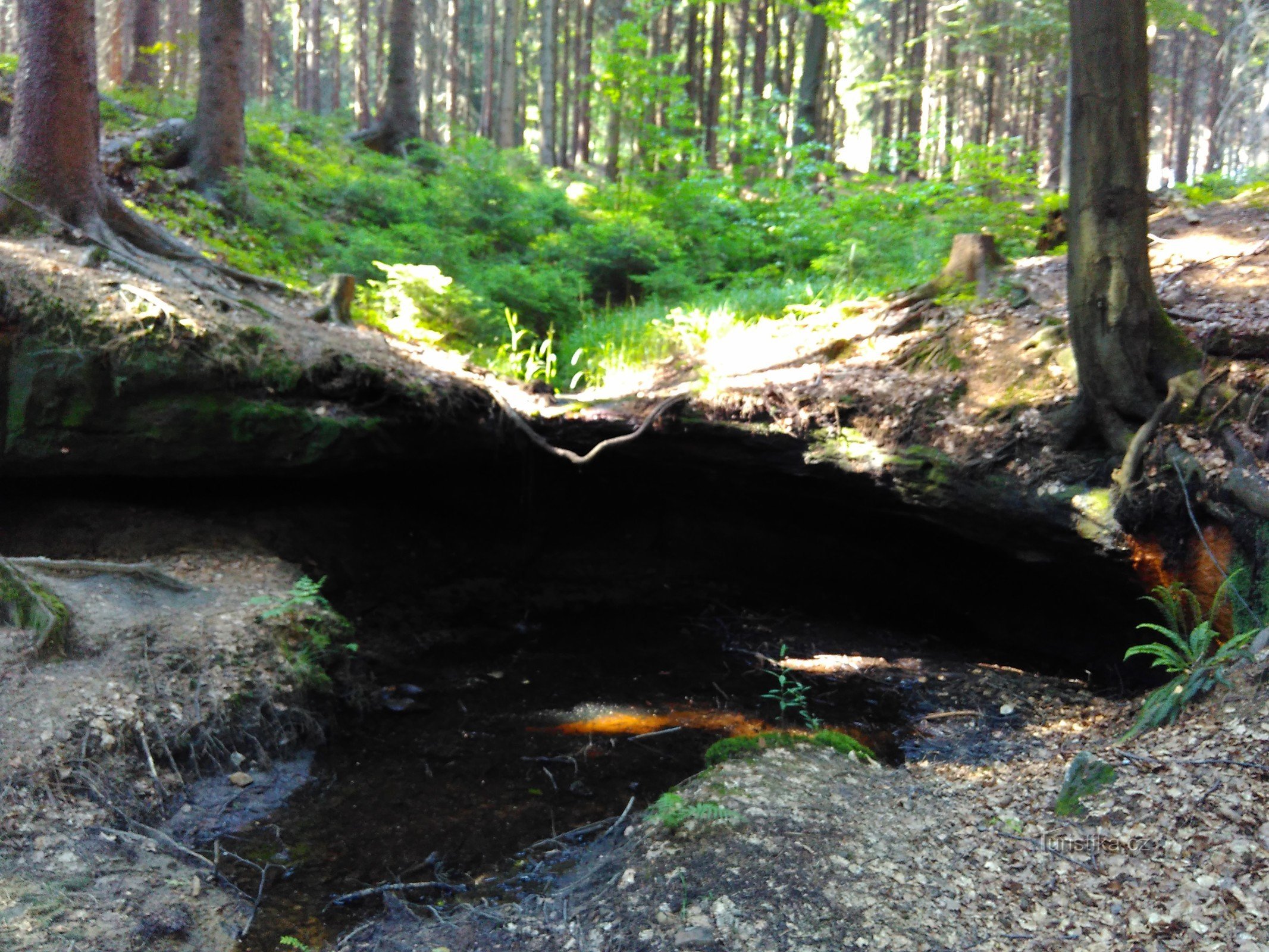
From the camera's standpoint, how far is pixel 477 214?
48.4ft

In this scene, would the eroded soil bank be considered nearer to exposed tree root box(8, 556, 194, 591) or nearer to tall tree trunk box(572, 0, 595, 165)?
exposed tree root box(8, 556, 194, 591)

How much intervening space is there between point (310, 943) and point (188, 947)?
0.53 m

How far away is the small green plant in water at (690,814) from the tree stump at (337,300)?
6.58m

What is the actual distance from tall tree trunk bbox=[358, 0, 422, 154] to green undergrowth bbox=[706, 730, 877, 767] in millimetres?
15598

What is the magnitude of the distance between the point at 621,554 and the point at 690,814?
6.37 m

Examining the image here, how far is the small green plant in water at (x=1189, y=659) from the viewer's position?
16.9 feet

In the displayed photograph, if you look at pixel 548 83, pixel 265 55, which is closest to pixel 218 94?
pixel 548 83

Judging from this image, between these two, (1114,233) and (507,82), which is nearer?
(1114,233)

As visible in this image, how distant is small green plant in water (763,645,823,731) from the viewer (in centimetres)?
698

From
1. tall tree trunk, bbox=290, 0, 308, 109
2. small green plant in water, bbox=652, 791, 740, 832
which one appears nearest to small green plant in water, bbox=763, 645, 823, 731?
small green plant in water, bbox=652, 791, 740, 832

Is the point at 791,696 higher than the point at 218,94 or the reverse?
the reverse

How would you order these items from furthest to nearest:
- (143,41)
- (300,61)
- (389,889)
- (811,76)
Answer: (300,61), (811,76), (143,41), (389,889)

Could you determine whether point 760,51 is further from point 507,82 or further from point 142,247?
point 142,247

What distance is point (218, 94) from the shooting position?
12023mm
